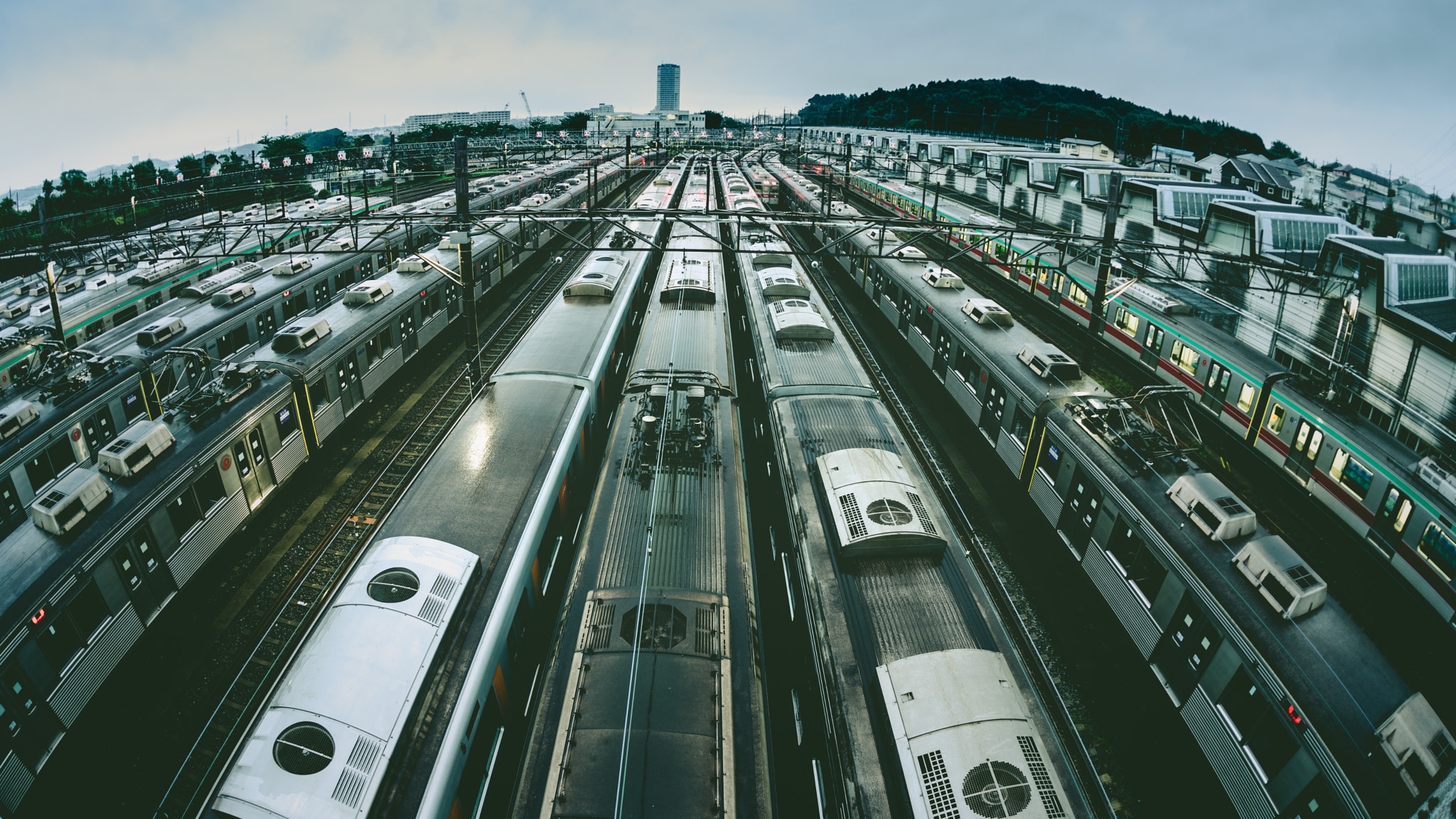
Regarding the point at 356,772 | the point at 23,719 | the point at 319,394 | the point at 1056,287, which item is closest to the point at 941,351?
the point at 1056,287

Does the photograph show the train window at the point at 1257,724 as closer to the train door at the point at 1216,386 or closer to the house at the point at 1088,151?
the train door at the point at 1216,386

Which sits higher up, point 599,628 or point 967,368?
point 967,368

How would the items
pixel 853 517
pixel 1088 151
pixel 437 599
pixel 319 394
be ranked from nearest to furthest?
1. pixel 437 599
2. pixel 853 517
3. pixel 319 394
4. pixel 1088 151

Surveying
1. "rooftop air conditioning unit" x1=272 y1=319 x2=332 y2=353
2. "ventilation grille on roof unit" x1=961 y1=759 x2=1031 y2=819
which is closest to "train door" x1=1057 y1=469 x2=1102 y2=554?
"ventilation grille on roof unit" x1=961 y1=759 x2=1031 y2=819

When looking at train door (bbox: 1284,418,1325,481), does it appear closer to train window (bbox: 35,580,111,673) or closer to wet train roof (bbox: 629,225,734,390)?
wet train roof (bbox: 629,225,734,390)

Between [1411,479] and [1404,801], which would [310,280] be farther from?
[1411,479]

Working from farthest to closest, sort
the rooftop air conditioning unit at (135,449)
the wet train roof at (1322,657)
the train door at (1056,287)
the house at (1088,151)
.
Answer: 1. the house at (1088,151)
2. the train door at (1056,287)
3. the rooftop air conditioning unit at (135,449)
4. the wet train roof at (1322,657)

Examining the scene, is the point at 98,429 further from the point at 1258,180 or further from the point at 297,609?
the point at 1258,180

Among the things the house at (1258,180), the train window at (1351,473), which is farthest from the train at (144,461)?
the house at (1258,180)
